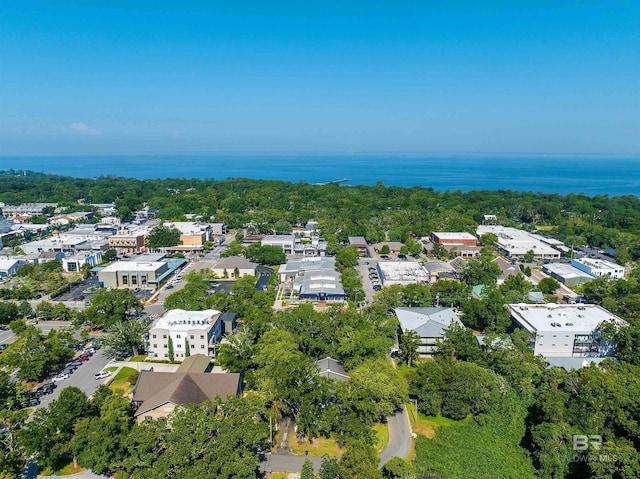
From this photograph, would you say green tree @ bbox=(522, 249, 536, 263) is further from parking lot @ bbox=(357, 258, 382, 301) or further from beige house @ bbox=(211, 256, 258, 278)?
beige house @ bbox=(211, 256, 258, 278)

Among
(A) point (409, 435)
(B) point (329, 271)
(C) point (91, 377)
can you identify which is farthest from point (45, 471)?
(B) point (329, 271)

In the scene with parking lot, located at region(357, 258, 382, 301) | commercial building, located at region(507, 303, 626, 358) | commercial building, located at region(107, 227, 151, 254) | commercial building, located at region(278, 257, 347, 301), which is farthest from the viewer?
commercial building, located at region(107, 227, 151, 254)

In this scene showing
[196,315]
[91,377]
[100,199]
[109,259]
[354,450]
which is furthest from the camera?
[100,199]

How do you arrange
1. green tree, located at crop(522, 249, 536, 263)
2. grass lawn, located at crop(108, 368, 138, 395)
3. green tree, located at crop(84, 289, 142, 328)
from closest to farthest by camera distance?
grass lawn, located at crop(108, 368, 138, 395), green tree, located at crop(84, 289, 142, 328), green tree, located at crop(522, 249, 536, 263)

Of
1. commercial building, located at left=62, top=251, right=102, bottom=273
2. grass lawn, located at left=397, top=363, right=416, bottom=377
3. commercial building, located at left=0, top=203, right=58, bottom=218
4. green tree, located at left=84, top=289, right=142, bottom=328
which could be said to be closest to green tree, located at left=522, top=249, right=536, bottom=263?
grass lawn, located at left=397, top=363, right=416, bottom=377

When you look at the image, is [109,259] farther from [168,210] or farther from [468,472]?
[468,472]

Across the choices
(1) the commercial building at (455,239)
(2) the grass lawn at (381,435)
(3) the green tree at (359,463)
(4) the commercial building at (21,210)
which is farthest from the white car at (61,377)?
(4) the commercial building at (21,210)

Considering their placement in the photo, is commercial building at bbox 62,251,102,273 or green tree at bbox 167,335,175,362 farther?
commercial building at bbox 62,251,102,273
